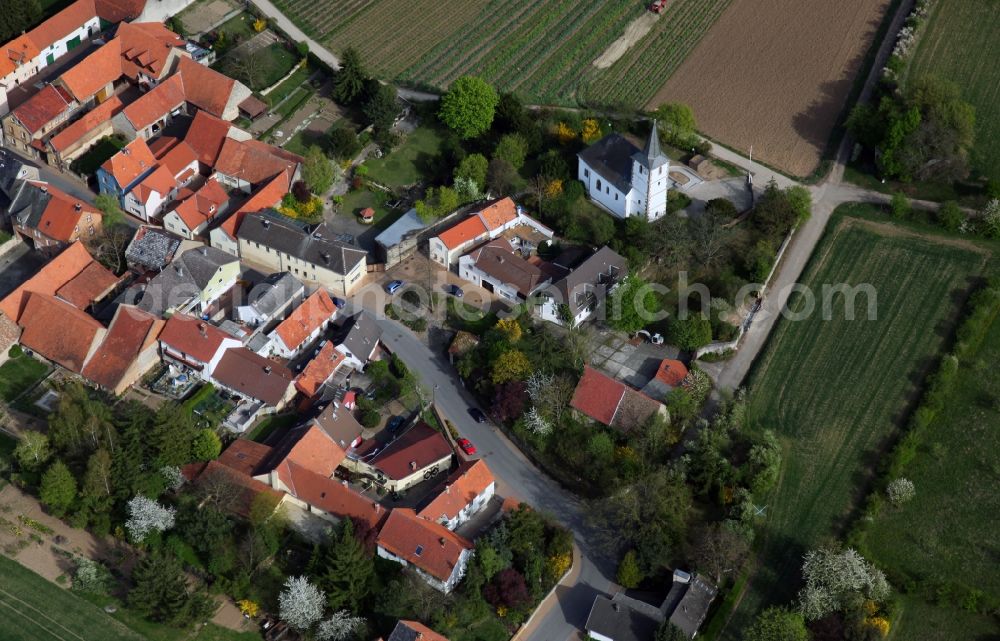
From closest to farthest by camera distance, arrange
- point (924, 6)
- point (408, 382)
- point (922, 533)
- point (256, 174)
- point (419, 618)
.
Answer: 1. point (419, 618)
2. point (922, 533)
3. point (408, 382)
4. point (256, 174)
5. point (924, 6)

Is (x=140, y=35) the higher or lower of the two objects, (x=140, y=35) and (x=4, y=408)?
the higher

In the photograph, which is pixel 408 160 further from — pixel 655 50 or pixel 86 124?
pixel 655 50

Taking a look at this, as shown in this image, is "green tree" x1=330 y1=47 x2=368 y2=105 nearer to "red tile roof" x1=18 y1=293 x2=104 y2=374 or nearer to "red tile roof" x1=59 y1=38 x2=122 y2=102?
"red tile roof" x1=59 y1=38 x2=122 y2=102

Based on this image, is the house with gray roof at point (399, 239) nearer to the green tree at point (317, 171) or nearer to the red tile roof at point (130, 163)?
the green tree at point (317, 171)

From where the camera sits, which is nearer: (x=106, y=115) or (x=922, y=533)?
(x=922, y=533)

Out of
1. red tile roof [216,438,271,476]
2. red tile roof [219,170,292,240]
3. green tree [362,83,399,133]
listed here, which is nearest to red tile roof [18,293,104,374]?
red tile roof [216,438,271,476]

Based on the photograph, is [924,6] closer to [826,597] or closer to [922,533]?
[922,533]

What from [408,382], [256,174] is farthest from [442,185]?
[408,382]
